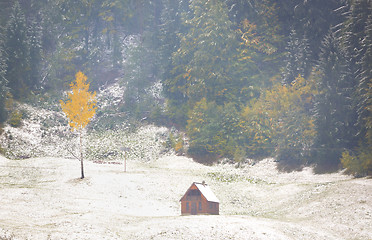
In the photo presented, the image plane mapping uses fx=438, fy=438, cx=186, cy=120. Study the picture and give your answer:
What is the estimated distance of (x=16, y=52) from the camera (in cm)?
7025

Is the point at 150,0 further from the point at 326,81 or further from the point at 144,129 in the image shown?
the point at 326,81

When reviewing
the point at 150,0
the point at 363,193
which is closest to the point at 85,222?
the point at 363,193

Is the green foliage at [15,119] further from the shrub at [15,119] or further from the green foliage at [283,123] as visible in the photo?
the green foliage at [283,123]

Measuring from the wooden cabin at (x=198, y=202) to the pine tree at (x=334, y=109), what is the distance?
893 inches

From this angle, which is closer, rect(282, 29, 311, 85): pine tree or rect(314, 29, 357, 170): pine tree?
rect(314, 29, 357, 170): pine tree

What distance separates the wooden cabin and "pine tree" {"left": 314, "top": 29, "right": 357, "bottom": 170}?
22671 millimetres

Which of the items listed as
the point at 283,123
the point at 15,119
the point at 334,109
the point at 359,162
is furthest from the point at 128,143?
the point at 359,162

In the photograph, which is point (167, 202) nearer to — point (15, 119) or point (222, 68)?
point (222, 68)

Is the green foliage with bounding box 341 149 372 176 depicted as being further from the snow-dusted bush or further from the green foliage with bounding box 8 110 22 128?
the green foliage with bounding box 8 110 22 128

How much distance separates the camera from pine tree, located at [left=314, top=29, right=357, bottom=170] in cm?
4775

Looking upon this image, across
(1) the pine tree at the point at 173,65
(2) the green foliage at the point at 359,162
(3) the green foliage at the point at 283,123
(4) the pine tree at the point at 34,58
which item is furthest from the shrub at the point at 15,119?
(2) the green foliage at the point at 359,162

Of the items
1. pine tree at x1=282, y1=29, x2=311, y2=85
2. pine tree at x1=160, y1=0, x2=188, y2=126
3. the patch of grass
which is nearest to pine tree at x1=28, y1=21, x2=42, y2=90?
pine tree at x1=160, y1=0, x2=188, y2=126

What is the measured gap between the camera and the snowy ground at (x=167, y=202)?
2623 cm

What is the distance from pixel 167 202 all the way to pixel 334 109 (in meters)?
21.6
